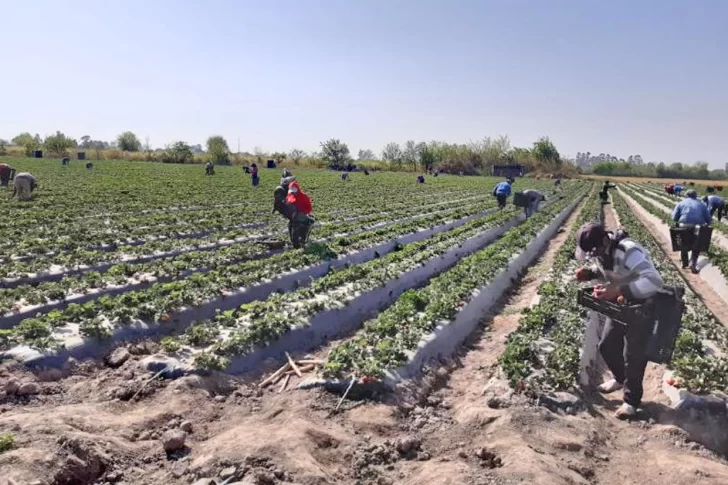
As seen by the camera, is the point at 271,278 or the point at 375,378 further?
the point at 271,278

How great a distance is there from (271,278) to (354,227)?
24.9 ft

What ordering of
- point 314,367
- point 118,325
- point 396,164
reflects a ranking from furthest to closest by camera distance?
point 396,164 < point 118,325 < point 314,367

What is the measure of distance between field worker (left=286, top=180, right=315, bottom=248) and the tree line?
217ft

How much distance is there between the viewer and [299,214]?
44.1ft

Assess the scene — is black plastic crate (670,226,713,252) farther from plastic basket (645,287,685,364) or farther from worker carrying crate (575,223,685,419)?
plastic basket (645,287,685,364)

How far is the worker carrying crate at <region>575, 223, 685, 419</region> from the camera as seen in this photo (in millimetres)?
5562

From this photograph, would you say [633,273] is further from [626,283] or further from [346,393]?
[346,393]

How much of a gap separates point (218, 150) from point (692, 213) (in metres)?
78.4

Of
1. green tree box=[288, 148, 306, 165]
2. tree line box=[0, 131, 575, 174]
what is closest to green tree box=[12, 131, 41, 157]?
tree line box=[0, 131, 575, 174]

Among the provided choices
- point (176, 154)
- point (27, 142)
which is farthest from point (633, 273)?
point (27, 142)

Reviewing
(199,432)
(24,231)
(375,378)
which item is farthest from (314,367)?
(24,231)

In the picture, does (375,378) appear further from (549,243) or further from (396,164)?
(396,164)

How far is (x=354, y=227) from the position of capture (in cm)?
1778

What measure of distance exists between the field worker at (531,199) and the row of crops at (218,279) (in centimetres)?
454
